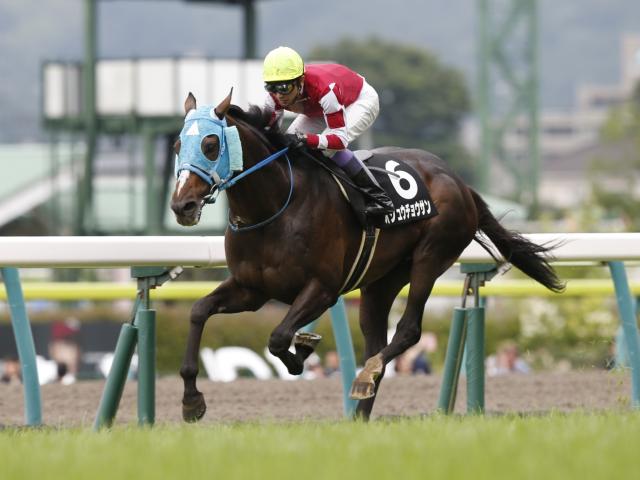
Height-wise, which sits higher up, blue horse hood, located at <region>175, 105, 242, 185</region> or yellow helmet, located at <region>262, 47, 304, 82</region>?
yellow helmet, located at <region>262, 47, 304, 82</region>

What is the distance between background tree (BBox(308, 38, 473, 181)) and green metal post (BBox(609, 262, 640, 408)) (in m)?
75.8

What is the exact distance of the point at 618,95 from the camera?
146750mm

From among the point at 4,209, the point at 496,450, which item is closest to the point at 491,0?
the point at 4,209

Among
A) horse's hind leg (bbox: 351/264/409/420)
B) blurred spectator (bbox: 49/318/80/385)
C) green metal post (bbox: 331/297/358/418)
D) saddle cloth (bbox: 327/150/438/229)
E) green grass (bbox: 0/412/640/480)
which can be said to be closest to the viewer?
green grass (bbox: 0/412/640/480)

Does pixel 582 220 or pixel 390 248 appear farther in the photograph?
pixel 582 220

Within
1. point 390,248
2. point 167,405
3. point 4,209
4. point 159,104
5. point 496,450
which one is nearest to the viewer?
point 496,450

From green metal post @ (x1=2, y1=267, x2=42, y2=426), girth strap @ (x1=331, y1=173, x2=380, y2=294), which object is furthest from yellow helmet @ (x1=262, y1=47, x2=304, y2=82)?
green metal post @ (x1=2, y1=267, x2=42, y2=426)

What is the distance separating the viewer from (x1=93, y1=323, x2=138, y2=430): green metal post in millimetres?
5523

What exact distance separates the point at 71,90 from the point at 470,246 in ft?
51.0

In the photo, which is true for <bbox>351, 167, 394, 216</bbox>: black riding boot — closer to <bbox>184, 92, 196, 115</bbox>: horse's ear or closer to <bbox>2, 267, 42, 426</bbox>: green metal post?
<bbox>184, 92, 196, 115</bbox>: horse's ear

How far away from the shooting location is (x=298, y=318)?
536 cm

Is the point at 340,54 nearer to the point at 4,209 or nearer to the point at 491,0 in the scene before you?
the point at 491,0

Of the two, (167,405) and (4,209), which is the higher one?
(167,405)

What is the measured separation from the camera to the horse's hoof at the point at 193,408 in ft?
17.2
